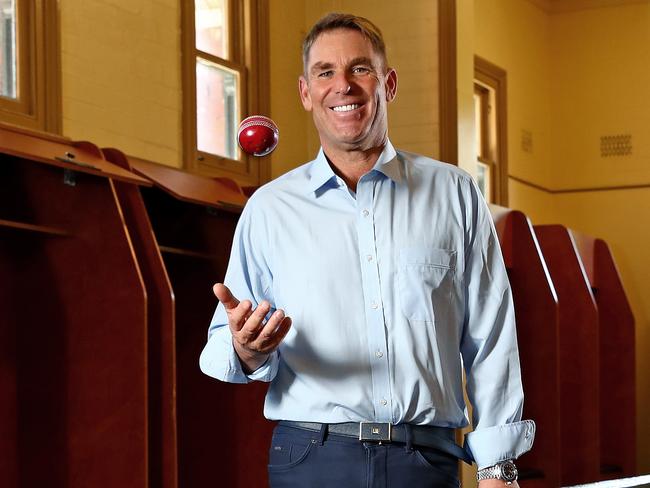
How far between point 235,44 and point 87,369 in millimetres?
2733

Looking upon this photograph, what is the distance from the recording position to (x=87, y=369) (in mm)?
4129

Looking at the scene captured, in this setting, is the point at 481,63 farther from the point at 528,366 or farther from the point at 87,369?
the point at 87,369

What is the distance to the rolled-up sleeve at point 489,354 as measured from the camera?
1778mm

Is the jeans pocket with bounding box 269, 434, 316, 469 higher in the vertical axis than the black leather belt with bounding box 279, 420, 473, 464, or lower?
lower

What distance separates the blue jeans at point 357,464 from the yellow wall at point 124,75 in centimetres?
327

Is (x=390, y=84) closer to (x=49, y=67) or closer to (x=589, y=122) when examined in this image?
(x=49, y=67)

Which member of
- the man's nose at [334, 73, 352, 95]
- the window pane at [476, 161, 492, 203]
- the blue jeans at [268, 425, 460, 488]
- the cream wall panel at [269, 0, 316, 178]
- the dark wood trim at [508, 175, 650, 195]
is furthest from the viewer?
the dark wood trim at [508, 175, 650, 195]

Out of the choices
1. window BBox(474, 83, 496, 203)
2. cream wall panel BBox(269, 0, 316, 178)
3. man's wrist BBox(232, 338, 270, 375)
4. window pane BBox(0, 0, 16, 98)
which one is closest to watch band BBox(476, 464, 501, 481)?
man's wrist BBox(232, 338, 270, 375)

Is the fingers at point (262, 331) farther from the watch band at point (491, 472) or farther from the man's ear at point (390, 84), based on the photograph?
the man's ear at point (390, 84)

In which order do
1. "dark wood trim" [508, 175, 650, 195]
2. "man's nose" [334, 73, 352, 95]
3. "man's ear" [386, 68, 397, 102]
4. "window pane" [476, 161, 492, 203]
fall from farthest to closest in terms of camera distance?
A: "dark wood trim" [508, 175, 650, 195] < "window pane" [476, 161, 492, 203] < "man's ear" [386, 68, 397, 102] < "man's nose" [334, 73, 352, 95]

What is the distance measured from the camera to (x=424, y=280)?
1776mm

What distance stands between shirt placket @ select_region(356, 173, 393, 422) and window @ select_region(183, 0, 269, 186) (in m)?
3.94

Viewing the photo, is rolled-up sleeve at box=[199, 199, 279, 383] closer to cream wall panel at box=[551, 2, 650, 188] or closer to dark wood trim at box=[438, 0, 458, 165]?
dark wood trim at box=[438, 0, 458, 165]

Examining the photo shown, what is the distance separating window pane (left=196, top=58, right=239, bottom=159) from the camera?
19.6ft
